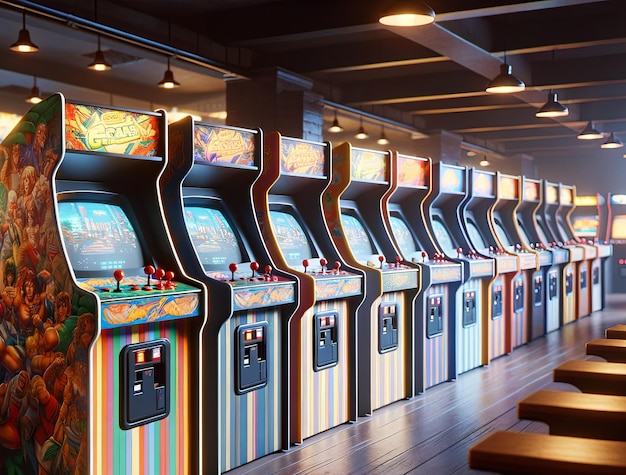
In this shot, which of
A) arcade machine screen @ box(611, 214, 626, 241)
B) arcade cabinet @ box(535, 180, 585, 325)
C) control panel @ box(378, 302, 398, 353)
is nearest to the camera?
control panel @ box(378, 302, 398, 353)

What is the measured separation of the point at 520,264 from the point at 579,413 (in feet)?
18.5

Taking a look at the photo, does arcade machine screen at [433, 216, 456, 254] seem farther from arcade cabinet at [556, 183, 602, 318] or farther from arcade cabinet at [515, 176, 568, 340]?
arcade cabinet at [556, 183, 602, 318]

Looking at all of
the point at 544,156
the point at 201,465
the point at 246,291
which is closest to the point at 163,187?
the point at 246,291

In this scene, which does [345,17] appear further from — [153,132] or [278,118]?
[153,132]

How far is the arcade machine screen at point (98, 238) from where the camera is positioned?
3590mm

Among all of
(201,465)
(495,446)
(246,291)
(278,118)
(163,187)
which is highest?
(278,118)

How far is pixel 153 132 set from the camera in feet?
12.5

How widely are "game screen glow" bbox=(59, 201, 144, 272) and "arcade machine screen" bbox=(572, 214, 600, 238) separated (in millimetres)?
12876

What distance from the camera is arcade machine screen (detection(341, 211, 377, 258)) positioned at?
5715 millimetres

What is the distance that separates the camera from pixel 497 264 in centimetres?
746

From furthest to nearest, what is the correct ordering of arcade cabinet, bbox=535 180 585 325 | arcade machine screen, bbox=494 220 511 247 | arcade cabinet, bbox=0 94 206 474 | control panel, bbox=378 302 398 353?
arcade cabinet, bbox=535 180 585 325 < arcade machine screen, bbox=494 220 511 247 < control panel, bbox=378 302 398 353 < arcade cabinet, bbox=0 94 206 474

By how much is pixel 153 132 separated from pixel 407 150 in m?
11.4

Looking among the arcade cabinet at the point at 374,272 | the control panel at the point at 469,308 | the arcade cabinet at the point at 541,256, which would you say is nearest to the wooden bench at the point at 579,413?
the arcade cabinet at the point at 374,272

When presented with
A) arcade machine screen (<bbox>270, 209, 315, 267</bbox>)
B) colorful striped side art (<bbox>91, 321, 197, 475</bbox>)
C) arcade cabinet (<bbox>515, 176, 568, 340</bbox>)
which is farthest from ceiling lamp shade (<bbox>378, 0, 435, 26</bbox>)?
arcade cabinet (<bbox>515, 176, 568, 340</bbox>)
